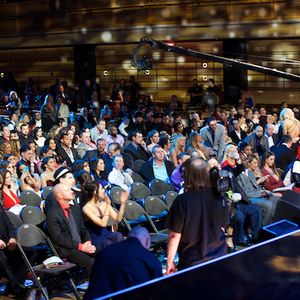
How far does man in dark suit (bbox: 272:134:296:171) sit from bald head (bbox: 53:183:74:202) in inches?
191

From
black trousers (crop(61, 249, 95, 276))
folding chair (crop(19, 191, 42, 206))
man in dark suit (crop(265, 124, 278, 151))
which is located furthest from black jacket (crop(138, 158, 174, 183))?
black trousers (crop(61, 249, 95, 276))

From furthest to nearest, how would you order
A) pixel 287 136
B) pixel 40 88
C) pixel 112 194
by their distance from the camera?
pixel 40 88 < pixel 287 136 < pixel 112 194

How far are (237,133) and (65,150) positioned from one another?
13.7 ft

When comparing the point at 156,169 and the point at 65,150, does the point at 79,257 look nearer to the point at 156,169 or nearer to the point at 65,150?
the point at 156,169

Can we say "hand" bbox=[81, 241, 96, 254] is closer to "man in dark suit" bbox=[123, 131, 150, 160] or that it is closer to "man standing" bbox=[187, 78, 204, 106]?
"man in dark suit" bbox=[123, 131, 150, 160]

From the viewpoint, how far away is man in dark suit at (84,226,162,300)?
386 centimetres

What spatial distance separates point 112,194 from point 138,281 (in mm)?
4743

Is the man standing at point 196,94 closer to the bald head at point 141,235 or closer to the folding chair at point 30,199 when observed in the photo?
the folding chair at point 30,199

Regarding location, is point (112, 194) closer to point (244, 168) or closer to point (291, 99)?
point (244, 168)

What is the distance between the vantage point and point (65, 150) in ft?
36.6

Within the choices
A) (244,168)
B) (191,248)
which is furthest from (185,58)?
(191,248)

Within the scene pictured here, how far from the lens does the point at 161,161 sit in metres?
10.3

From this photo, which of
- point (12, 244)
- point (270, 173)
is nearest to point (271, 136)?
point (270, 173)

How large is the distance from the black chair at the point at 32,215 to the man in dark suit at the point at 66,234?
0.54 metres
